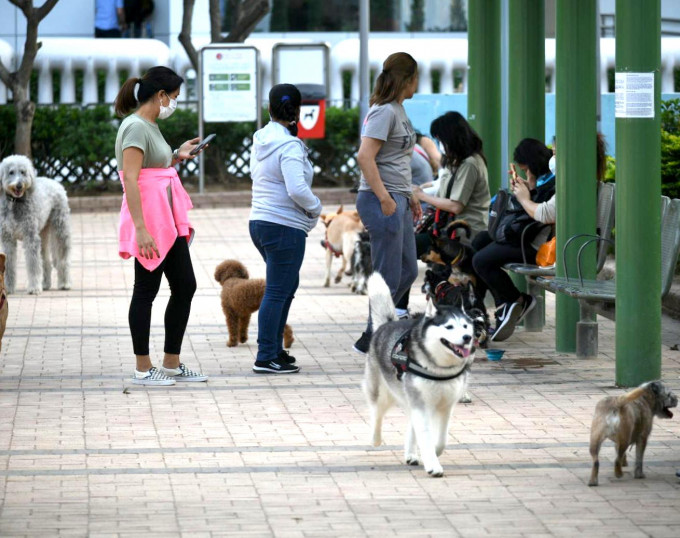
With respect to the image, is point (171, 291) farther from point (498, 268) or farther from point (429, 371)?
point (429, 371)

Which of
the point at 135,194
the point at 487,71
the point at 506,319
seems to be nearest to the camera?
the point at 135,194

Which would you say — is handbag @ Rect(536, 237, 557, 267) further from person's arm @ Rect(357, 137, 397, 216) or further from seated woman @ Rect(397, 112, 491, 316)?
person's arm @ Rect(357, 137, 397, 216)

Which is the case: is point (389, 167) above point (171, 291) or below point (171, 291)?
above

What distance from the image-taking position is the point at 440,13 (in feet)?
104

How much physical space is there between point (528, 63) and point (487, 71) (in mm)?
1456

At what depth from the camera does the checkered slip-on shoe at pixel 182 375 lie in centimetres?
860

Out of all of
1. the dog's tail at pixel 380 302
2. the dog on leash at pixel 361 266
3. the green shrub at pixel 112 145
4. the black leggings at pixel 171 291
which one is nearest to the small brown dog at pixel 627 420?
the dog's tail at pixel 380 302

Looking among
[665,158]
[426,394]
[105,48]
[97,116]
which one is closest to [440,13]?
[105,48]

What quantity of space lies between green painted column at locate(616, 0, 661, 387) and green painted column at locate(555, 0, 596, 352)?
1236mm

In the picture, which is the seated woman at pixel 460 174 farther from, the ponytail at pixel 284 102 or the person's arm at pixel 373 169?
the ponytail at pixel 284 102

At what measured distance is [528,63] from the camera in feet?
36.2

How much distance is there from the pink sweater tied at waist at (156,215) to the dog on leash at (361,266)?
201 inches

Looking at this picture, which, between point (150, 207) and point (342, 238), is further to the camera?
point (342, 238)

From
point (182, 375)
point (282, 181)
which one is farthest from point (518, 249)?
point (182, 375)
